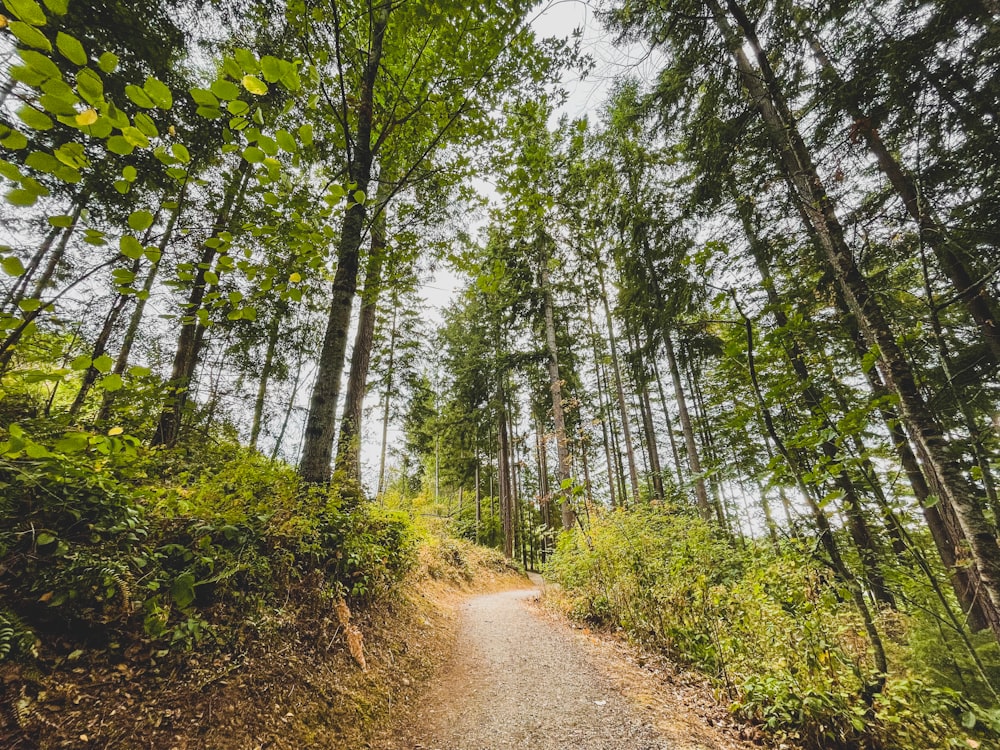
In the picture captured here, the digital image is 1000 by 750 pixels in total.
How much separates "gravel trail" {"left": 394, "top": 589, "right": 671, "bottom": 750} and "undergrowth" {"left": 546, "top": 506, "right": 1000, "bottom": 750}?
102cm

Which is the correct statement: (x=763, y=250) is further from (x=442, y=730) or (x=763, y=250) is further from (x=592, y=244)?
(x=592, y=244)

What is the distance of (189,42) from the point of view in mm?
3834

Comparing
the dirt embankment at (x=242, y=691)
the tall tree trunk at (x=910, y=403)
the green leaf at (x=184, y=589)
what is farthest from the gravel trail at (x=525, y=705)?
the tall tree trunk at (x=910, y=403)

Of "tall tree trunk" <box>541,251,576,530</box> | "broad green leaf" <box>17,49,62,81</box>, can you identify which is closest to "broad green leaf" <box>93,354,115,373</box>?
"broad green leaf" <box>17,49,62,81</box>

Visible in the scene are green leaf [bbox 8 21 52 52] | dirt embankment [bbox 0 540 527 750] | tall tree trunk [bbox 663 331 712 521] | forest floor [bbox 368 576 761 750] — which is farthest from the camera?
tall tree trunk [bbox 663 331 712 521]

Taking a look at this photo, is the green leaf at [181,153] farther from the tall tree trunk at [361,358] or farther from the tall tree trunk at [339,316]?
the tall tree trunk at [339,316]

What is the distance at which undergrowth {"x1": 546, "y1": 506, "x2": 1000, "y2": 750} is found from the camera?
2.54 m

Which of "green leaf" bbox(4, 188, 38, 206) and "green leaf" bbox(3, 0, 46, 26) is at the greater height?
"green leaf" bbox(3, 0, 46, 26)

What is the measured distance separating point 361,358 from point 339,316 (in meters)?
3.35

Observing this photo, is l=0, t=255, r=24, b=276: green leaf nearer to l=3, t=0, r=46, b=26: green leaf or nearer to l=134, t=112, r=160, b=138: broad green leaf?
l=134, t=112, r=160, b=138: broad green leaf

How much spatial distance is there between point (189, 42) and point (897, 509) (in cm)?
725

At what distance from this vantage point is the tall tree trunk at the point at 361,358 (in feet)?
12.5

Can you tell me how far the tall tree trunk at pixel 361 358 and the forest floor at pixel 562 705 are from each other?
2.47m

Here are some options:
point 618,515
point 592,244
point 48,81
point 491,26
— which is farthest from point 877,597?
point 592,244
